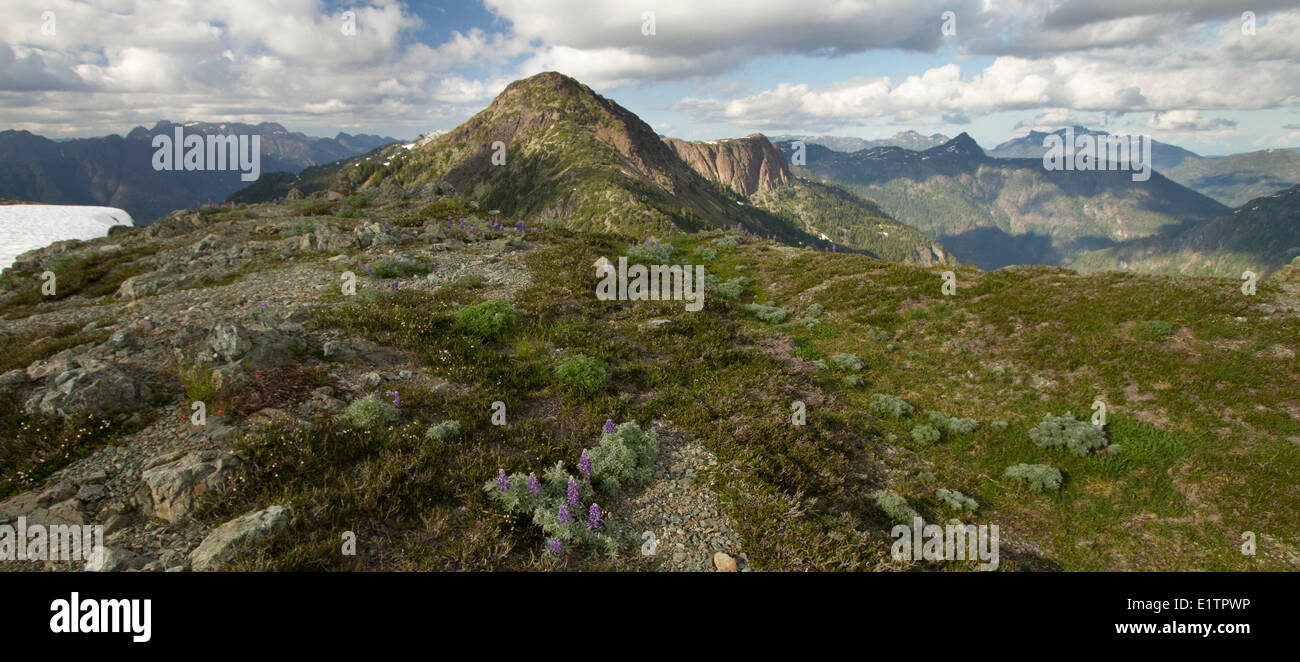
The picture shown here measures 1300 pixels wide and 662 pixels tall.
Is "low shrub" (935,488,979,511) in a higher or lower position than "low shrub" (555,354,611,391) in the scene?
lower

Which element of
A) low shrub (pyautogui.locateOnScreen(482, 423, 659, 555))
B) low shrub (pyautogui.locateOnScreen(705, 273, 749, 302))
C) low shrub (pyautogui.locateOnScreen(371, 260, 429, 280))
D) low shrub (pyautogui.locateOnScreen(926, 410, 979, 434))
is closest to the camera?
low shrub (pyautogui.locateOnScreen(482, 423, 659, 555))

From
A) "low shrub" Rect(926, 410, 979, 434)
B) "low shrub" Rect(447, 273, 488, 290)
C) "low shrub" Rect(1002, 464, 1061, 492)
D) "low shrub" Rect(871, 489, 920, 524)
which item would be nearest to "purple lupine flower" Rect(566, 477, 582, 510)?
"low shrub" Rect(871, 489, 920, 524)

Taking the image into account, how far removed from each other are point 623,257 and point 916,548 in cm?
1853

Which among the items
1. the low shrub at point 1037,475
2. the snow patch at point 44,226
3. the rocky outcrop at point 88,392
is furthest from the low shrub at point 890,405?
the snow patch at point 44,226

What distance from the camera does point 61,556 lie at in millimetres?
5320

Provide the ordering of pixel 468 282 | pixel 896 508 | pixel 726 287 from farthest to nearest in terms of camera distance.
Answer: pixel 726 287 < pixel 468 282 < pixel 896 508

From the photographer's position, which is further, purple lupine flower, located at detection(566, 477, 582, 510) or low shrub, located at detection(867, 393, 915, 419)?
low shrub, located at detection(867, 393, 915, 419)

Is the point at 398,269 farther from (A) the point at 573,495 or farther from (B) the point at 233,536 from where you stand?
(A) the point at 573,495

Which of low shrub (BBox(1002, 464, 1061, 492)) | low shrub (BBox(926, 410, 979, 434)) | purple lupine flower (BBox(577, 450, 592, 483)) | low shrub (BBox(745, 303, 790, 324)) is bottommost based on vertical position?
low shrub (BBox(1002, 464, 1061, 492))

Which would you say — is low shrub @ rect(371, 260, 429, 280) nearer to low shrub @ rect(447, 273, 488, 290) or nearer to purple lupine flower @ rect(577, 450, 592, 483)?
low shrub @ rect(447, 273, 488, 290)

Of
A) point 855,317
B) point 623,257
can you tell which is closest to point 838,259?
point 855,317

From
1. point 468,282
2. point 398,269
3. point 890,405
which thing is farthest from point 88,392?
point 890,405

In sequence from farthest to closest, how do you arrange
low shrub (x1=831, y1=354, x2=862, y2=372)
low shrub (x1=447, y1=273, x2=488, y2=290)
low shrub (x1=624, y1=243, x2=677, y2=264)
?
low shrub (x1=624, y1=243, x2=677, y2=264) → low shrub (x1=447, y1=273, x2=488, y2=290) → low shrub (x1=831, y1=354, x2=862, y2=372)
